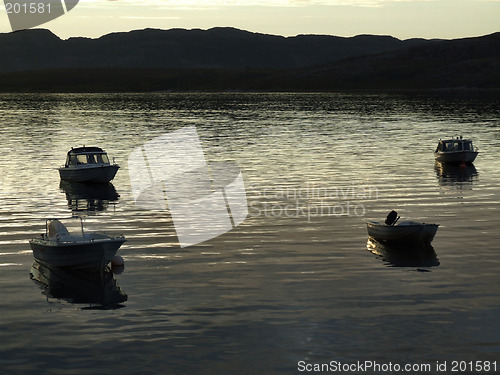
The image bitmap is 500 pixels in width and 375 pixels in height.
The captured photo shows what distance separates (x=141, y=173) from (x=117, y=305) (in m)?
45.6

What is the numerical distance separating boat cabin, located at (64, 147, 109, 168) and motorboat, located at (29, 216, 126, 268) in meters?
33.1

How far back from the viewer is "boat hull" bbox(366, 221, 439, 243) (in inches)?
1502

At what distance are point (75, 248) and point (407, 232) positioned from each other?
15.2 m

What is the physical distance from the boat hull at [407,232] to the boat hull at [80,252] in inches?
494

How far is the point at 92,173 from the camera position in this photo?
216ft

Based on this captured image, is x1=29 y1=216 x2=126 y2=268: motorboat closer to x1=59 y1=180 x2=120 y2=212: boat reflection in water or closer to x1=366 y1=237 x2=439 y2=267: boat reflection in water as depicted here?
x1=366 y1=237 x2=439 y2=267: boat reflection in water

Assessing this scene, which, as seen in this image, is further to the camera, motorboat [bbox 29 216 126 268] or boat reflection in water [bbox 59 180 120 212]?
boat reflection in water [bbox 59 180 120 212]

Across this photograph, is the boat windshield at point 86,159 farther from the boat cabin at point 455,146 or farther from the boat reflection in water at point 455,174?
→ the boat cabin at point 455,146

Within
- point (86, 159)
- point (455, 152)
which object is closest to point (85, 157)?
point (86, 159)

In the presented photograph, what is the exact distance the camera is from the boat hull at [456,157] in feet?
252

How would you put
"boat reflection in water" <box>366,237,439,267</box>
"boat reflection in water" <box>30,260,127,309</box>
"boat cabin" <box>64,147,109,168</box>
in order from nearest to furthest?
"boat reflection in water" <box>30,260,127,309</box>
"boat reflection in water" <box>366,237,439,267</box>
"boat cabin" <box>64,147,109,168</box>

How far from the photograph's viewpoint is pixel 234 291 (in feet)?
104

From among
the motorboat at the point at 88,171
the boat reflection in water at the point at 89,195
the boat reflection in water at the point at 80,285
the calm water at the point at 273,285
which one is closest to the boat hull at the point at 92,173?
the motorboat at the point at 88,171

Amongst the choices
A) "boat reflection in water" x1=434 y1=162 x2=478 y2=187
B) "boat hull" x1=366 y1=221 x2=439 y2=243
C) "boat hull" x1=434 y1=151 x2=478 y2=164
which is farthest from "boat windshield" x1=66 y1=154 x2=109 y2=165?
"boat hull" x1=366 y1=221 x2=439 y2=243
